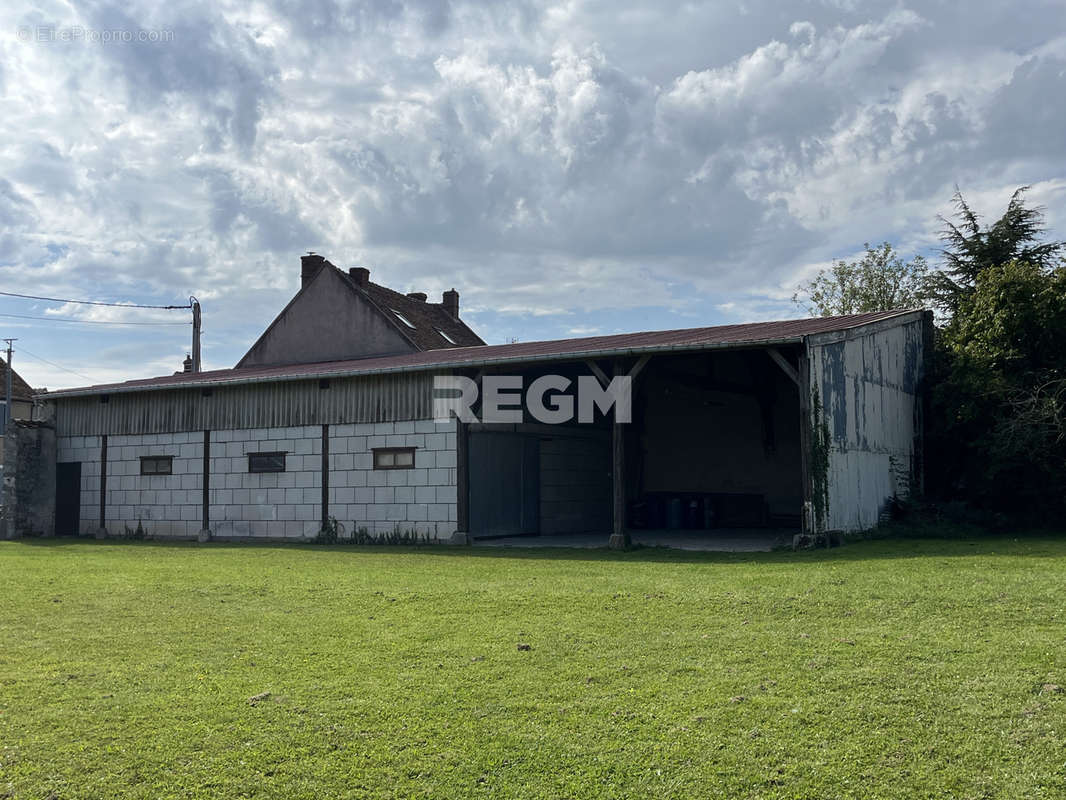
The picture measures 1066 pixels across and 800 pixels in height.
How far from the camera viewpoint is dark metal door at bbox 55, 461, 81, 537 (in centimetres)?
2366

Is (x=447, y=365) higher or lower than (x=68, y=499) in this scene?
higher

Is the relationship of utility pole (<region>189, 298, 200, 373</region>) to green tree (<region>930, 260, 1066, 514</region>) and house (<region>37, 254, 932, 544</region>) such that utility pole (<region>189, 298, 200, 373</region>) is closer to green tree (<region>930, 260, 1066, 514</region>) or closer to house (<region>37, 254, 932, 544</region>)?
house (<region>37, 254, 932, 544</region>)

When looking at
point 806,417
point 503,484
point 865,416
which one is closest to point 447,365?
point 503,484

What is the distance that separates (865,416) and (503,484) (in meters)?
7.28

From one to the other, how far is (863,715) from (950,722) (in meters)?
0.44

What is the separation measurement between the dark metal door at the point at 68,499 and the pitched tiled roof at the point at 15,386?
27.3 m

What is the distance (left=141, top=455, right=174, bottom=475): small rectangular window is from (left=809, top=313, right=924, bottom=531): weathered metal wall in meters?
14.4

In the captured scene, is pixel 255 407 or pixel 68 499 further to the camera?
pixel 68 499

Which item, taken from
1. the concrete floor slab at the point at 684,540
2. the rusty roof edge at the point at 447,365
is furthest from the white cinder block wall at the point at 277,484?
the concrete floor slab at the point at 684,540

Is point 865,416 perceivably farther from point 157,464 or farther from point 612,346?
point 157,464

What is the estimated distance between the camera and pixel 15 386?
49.1 m

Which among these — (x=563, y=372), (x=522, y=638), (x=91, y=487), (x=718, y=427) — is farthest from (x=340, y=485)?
(x=522, y=638)

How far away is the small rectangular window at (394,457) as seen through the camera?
1894 cm

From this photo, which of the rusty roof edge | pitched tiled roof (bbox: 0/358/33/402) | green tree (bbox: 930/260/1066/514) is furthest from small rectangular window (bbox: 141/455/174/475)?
pitched tiled roof (bbox: 0/358/33/402)
